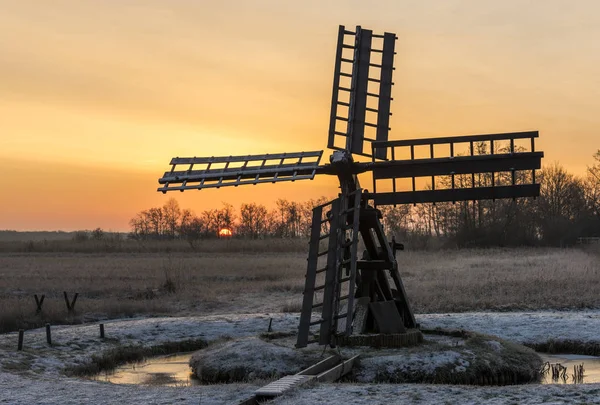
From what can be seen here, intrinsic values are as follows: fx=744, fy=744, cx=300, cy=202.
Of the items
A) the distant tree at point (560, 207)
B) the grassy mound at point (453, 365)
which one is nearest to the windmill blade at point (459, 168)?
the grassy mound at point (453, 365)

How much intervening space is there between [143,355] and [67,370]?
3256mm

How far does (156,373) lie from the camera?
19.2 meters

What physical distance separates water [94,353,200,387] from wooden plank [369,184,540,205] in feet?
21.7

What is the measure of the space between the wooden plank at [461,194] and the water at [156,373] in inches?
261

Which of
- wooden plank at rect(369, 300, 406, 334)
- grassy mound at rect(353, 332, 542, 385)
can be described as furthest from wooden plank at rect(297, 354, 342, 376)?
wooden plank at rect(369, 300, 406, 334)

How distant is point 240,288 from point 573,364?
2199 cm

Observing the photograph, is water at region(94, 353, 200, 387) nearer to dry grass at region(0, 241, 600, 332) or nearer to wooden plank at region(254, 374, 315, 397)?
wooden plank at region(254, 374, 315, 397)

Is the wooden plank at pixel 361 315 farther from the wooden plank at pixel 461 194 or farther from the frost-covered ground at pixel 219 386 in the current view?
the frost-covered ground at pixel 219 386

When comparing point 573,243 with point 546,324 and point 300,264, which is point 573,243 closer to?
point 300,264

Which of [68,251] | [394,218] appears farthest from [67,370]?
[394,218]

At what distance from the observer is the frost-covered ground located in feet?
42.4

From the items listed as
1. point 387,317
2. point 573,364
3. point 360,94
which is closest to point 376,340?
point 387,317

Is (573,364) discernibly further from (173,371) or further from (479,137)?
(173,371)

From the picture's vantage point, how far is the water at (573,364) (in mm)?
16953
